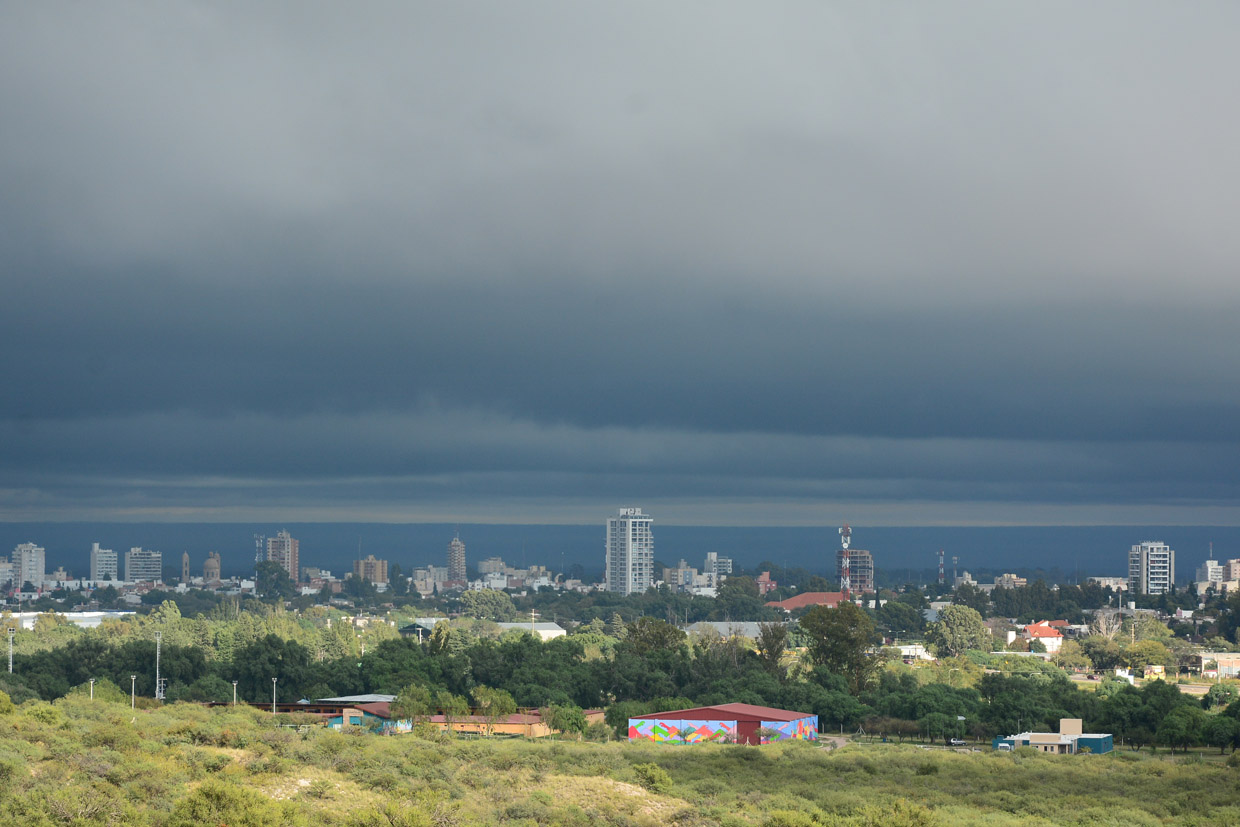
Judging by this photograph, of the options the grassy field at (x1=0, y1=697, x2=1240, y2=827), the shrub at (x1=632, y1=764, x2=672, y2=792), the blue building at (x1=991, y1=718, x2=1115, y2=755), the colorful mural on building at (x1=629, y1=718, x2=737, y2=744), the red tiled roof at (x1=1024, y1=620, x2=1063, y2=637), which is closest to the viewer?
the grassy field at (x1=0, y1=697, x2=1240, y2=827)

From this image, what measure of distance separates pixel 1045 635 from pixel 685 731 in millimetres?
89114

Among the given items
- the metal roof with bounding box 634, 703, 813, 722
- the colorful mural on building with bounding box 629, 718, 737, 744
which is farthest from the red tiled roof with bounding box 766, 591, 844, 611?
the colorful mural on building with bounding box 629, 718, 737, 744

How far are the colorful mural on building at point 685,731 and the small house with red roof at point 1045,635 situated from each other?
77459mm

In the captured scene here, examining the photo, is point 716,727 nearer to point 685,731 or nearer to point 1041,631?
point 685,731

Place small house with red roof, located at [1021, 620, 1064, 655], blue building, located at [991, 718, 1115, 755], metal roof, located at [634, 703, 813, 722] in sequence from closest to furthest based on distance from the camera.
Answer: blue building, located at [991, 718, 1115, 755] < metal roof, located at [634, 703, 813, 722] < small house with red roof, located at [1021, 620, 1064, 655]

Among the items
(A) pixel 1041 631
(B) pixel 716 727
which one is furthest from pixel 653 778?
(A) pixel 1041 631

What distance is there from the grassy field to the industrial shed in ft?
25.5

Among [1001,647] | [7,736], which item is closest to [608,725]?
[7,736]

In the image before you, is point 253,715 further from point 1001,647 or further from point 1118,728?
point 1001,647

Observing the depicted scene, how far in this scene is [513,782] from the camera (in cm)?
4028

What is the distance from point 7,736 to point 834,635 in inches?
1904

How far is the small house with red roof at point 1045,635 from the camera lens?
130m

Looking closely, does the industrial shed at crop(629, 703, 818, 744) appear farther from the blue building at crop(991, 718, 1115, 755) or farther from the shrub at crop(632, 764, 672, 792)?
the shrub at crop(632, 764, 672, 792)

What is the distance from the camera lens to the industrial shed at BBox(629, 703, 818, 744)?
57.4m
